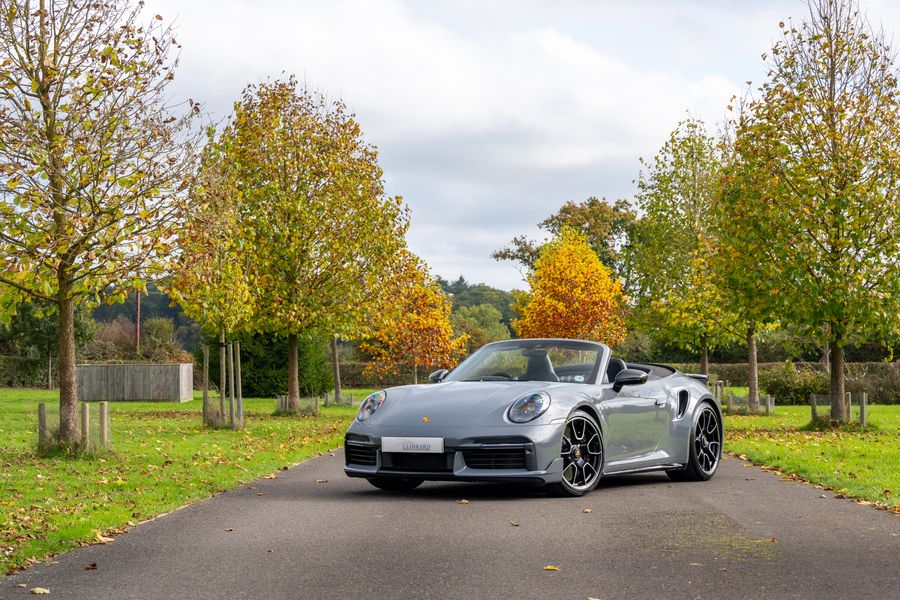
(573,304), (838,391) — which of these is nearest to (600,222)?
(573,304)

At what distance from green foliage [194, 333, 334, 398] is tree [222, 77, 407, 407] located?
12.2 metres

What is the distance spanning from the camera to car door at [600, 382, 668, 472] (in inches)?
437

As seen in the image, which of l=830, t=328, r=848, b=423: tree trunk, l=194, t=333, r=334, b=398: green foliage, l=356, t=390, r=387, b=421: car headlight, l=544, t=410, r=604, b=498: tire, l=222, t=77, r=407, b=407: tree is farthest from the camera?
l=194, t=333, r=334, b=398: green foliage

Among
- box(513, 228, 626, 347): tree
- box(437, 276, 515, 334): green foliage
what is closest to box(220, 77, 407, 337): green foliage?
box(513, 228, 626, 347): tree

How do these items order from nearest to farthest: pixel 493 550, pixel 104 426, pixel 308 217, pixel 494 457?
→ pixel 493 550 → pixel 494 457 → pixel 104 426 → pixel 308 217

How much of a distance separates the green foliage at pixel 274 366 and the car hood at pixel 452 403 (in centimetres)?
3022

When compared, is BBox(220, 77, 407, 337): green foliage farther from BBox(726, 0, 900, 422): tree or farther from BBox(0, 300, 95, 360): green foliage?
BBox(0, 300, 95, 360): green foliage

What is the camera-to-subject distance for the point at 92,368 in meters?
44.5

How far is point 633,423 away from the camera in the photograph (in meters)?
11.4

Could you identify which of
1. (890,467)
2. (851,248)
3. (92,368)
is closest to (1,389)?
(92,368)

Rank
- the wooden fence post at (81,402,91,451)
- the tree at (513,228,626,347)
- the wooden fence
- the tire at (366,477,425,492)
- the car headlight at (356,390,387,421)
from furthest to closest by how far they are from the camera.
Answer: the tree at (513,228,626,347) → the wooden fence → the wooden fence post at (81,402,91,451) → the tire at (366,477,425,492) → the car headlight at (356,390,387,421)

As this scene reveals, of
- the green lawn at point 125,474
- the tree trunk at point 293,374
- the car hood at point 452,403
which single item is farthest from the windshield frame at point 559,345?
the tree trunk at point 293,374

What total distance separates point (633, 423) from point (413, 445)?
7.81ft

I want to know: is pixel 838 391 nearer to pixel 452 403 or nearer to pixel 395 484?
pixel 395 484
